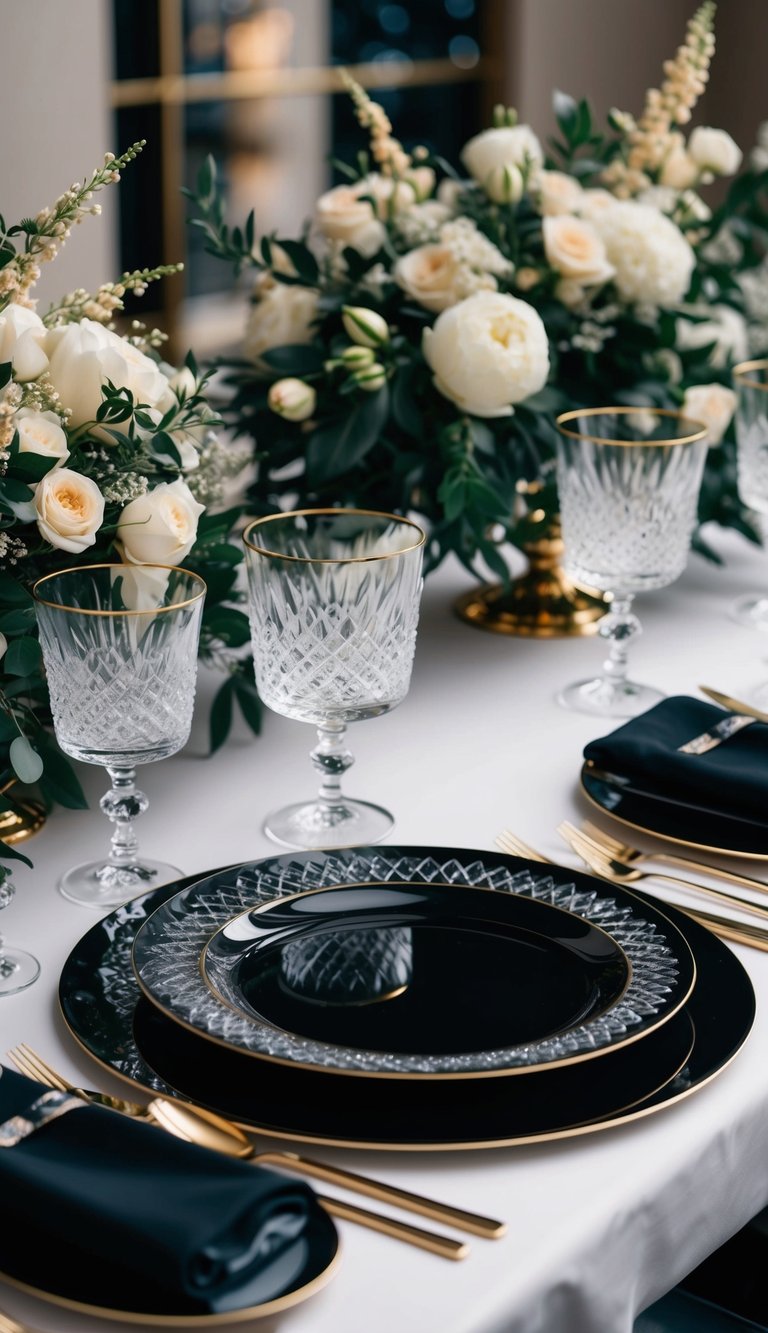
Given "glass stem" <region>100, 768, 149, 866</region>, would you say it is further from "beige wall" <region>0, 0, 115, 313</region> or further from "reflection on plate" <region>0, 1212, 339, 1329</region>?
"beige wall" <region>0, 0, 115, 313</region>

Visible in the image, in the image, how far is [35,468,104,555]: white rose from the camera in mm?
947

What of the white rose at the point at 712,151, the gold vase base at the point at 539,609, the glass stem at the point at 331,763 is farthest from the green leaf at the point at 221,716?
the white rose at the point at 712,151

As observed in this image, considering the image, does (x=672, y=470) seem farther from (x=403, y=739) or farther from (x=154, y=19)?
(x=154, y=19)

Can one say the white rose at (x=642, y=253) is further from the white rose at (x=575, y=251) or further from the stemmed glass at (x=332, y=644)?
the stemmed glass at (x=332, y=644)

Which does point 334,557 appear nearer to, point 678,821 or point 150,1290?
point 678,821

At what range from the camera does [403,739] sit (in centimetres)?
122

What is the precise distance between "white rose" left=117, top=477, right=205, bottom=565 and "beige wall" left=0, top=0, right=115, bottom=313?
1.94 meters

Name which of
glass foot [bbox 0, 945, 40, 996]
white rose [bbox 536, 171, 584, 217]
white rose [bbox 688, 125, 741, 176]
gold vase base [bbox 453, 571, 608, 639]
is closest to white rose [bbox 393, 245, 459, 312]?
white rose [bbox 536, 171, 584, 217]

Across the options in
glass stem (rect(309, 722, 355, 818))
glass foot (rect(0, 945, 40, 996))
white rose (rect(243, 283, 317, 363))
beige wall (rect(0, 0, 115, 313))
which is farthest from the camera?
beige wall (rect(0, 0, 115, 313))

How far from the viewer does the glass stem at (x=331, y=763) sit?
41.9 inches

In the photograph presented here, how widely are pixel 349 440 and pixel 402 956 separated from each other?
1.95 feet

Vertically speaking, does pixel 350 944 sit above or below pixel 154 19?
below

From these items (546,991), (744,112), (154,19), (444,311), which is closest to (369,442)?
(444,311)

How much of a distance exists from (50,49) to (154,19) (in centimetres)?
69
